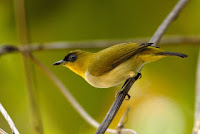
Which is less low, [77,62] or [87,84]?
[87,84]

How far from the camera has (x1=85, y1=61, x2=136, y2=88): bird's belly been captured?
→ 3.11m

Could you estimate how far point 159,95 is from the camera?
426 cm

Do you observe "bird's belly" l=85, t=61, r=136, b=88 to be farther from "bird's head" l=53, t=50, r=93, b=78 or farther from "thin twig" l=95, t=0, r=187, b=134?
"bird's head" l=53, t=50, r=93, b=78

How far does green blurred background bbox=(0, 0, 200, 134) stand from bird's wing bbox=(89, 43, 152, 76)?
0.94 meters

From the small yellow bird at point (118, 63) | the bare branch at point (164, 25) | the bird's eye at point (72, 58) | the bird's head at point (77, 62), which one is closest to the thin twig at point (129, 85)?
the bare branch at point (164, 25)

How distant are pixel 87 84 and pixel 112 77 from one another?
3.87 feet

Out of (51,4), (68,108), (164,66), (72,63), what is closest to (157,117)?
(164,66)

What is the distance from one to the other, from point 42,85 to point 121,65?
1.47m

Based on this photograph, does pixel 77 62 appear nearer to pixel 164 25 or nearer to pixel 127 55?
pixel 127 55

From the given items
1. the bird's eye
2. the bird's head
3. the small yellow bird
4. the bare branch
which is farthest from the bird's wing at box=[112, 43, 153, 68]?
the bird's eye

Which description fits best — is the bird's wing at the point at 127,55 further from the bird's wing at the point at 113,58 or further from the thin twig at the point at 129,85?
the thin twig at the point at 129,85

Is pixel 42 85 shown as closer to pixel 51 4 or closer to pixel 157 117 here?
pixel 51 4

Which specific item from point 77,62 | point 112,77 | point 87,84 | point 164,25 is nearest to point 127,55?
point 112,77

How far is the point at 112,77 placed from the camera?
313 cm
